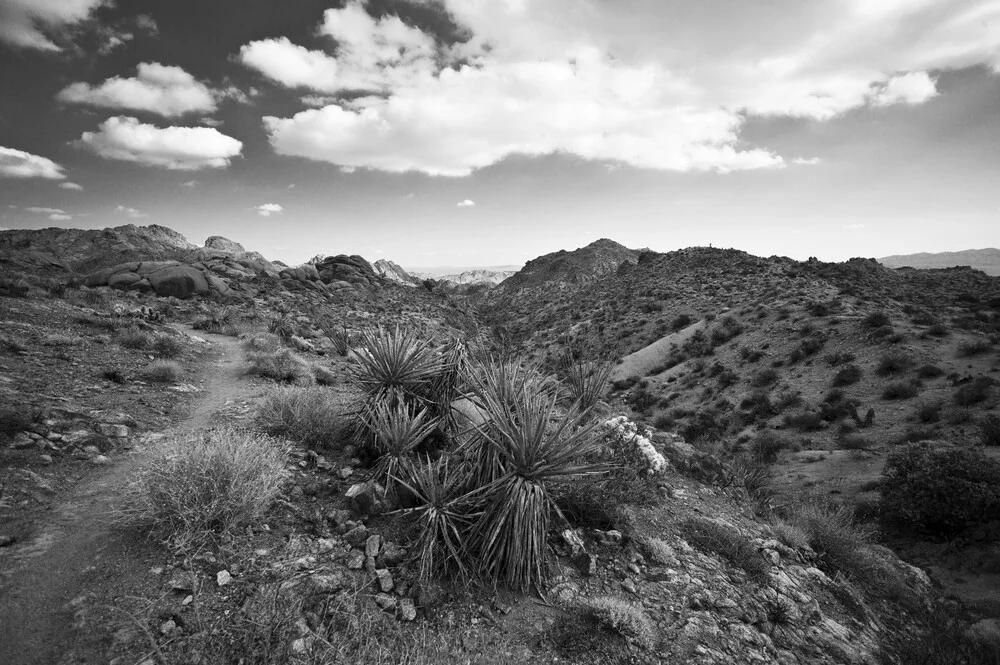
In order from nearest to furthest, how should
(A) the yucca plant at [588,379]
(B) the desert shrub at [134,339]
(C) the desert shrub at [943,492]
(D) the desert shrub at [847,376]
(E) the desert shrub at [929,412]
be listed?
(A) the yucca plant at [588,379], (C) the desert shrub at [943,492], (B) the desert shrub at [134,339], (E) the desert shrub at [929,412], (D) the desert shrub at [847,376]

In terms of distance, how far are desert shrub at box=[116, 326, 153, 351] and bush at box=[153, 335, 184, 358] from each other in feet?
0.57

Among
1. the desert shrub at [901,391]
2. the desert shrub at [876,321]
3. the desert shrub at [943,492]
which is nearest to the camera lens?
the desert shrub at [943,492]

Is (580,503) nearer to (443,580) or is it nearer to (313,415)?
(443,580)

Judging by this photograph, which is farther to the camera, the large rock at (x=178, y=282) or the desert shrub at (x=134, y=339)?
the large rock at (x=178, y=282)

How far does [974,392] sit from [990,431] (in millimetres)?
2815

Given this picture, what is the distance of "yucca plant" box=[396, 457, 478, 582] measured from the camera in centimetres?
396

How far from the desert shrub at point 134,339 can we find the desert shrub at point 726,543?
503 inches

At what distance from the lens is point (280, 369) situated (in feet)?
33.0

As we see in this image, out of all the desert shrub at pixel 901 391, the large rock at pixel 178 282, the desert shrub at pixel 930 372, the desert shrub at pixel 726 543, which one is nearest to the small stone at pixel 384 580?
the desert shrub at pixel 726 543

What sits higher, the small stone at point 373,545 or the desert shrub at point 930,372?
the desert shrub at point 930,372

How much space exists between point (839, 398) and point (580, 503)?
15270 mm

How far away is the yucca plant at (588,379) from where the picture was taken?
223 inches

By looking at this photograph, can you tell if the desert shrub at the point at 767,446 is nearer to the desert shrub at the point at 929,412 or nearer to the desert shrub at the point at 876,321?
the desert shrub at the point at 929,412

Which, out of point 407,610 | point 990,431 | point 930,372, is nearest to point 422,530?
point 407,610
